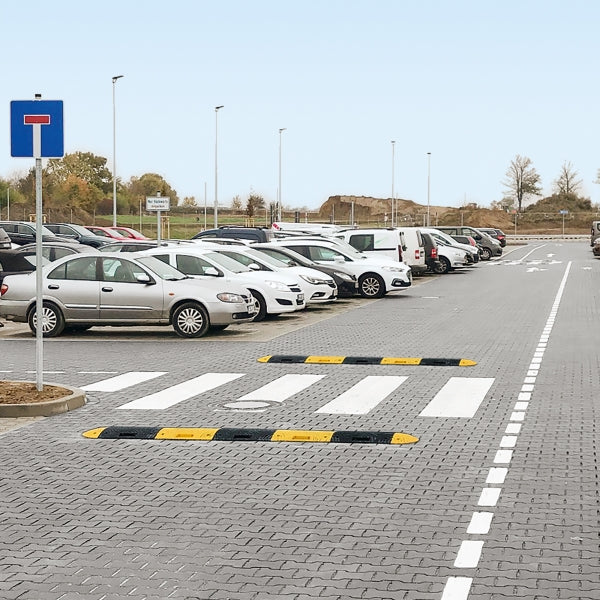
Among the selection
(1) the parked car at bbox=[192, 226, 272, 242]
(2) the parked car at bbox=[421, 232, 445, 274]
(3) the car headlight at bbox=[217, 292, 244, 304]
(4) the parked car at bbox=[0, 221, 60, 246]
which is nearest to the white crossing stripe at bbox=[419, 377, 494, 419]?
(3) the car headlight at bbox=[217, 292, 244, 304]

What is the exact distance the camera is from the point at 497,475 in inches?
358

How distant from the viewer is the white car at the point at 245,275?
23344mm

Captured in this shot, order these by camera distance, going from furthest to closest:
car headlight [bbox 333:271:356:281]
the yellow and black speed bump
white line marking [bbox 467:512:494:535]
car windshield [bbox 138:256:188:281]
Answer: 1. car headlight [bbox 333:271:356:281]
2. car windshield [bbox 138:256:188:281]
3. the yellow and black speed bump
4. white line marking [bbox 467:512:494:535]

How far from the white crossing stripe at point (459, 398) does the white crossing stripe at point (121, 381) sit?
3.57 meters

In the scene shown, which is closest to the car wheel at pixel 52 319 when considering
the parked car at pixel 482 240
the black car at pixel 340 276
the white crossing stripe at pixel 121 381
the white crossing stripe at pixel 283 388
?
the white crossing stripe at pixel 121 381

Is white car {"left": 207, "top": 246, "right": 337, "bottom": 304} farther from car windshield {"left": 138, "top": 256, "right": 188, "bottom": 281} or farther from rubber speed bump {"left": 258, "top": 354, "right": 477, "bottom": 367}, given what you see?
rubber speed bump {"left": 258, "top": 354, "right": 477, "bottom": 367}

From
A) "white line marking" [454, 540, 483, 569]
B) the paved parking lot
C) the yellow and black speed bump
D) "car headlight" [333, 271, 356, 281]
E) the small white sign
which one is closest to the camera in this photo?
the paved parking lot

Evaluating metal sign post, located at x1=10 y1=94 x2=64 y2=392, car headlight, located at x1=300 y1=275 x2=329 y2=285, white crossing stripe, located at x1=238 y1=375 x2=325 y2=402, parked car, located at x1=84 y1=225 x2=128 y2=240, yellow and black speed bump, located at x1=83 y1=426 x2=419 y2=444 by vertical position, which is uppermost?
metal sign post, located at x1=10 y1=94 x2=64 y2=392

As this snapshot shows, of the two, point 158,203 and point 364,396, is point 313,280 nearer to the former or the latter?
point 158,203

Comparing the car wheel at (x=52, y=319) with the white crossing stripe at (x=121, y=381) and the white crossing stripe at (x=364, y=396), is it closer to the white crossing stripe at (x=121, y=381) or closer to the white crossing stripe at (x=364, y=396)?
the white crossing stripe at (x=121, y=381)

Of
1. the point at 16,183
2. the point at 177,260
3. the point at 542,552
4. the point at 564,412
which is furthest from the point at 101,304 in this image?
the point at 16,183

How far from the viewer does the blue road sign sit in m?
12.9

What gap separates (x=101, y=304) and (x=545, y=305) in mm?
11963

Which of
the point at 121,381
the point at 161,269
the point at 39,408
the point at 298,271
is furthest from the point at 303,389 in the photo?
the point at 298,271
